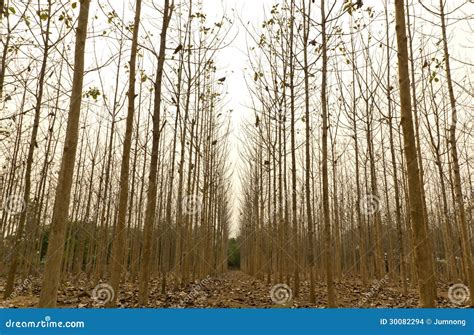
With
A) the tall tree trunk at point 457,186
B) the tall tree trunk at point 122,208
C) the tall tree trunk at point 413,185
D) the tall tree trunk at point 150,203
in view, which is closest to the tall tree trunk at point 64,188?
the tall tree trunk at point 122,208

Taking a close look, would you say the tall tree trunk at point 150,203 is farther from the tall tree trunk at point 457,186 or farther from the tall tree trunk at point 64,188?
the tall tree trunk at point 457,186

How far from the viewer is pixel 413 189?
99.8 inches

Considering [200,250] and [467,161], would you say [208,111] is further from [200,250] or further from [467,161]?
[467,161]

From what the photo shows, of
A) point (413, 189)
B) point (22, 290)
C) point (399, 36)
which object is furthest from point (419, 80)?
point (22, 290)

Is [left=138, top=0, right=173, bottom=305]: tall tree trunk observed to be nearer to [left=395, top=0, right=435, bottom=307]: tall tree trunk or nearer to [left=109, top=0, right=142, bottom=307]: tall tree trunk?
[left=109, top=0, right=142, bottom=307]: tall tree trunk

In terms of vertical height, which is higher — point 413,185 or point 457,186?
point 457,186

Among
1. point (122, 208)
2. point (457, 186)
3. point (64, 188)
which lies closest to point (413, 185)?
point (64, 188)

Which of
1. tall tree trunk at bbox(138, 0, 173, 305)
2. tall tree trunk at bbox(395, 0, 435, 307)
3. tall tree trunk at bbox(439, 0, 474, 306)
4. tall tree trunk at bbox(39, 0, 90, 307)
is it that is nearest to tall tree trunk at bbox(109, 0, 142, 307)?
tall tree trunk at bbox(138, 0, 173, 305)

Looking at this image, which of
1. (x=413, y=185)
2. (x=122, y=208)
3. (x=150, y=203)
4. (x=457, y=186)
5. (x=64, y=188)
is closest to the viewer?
(x=413, y=185)

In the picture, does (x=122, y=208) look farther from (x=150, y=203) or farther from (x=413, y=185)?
(x=413, y=185)

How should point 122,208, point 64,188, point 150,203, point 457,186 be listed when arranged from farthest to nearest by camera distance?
1. point 457,186
2. point 150,203
3. point 122,208
4. point 64,188

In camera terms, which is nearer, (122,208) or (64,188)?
(64,188)

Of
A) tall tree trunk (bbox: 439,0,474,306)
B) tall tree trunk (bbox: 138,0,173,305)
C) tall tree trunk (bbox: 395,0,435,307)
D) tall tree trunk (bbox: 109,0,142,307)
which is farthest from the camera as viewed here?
tall tree trunk (bbox: 439,0,474,306)

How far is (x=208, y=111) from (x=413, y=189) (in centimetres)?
803
